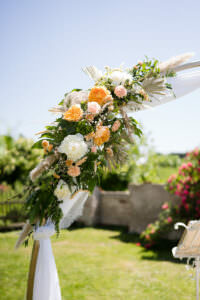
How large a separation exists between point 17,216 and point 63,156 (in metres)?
6.56

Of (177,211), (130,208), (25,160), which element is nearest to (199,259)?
(177,211)

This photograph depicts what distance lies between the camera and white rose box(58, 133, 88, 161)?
1885mm

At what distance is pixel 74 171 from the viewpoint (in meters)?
1.93

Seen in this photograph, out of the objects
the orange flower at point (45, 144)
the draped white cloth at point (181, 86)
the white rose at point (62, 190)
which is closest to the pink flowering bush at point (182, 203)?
the draped white cloth at point (181, 86)

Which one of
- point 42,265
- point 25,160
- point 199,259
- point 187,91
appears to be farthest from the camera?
point 25,160

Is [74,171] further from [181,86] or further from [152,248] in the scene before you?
[152,248]

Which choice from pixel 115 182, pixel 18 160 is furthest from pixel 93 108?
pixel 18 160

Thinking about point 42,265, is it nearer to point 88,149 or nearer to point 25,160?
point 88,149

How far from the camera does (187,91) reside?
8.46 feet

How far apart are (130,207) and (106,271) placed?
110 inches

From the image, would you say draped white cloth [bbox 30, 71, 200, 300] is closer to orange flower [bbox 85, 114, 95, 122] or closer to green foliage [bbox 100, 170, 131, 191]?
orange flower [bbox 85, 114, 95, 122]

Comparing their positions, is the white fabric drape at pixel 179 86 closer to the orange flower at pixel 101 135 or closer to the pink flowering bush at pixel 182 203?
the orange flower at pixel 101 135

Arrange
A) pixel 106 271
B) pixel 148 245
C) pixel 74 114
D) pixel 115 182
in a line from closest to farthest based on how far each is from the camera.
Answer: pixel 74 114, pixel 106 271, pixel 148 245, pixel 115 182

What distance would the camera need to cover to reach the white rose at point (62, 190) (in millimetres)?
1965
